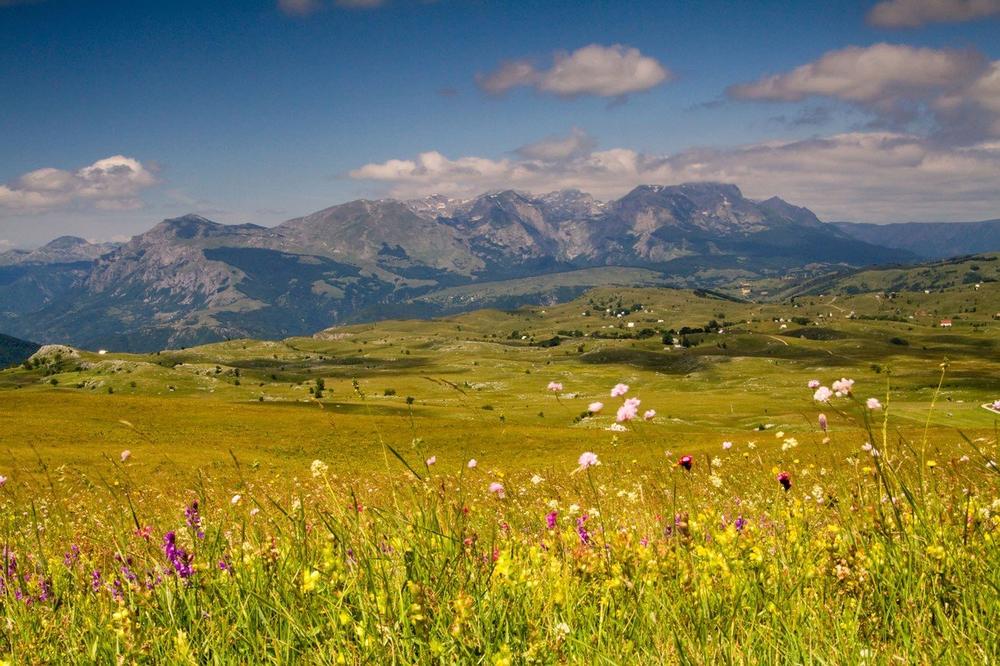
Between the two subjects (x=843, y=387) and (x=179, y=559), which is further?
(x=179, y=559)

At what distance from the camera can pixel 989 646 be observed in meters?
3.21

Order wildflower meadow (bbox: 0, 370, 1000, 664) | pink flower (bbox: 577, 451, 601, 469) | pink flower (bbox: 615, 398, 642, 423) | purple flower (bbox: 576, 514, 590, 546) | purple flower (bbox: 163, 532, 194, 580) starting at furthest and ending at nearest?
purple flower (bbox: 576, 514, 590, 546) → purple flower (bbox: 163, 532, 194, 580) → pink flower (bbox: 577, 451, 601, 469) → pink flower (bbox: 615, 398, 642, 423) → wildflower meadow (bbox: 0, 370, 1000, 664)

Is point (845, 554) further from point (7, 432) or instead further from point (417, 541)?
point (7, 432)

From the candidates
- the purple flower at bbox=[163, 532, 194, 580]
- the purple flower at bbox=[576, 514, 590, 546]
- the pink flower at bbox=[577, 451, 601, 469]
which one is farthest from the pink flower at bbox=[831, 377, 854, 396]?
the purple flower at bbox=[163, 532, 194, 580]

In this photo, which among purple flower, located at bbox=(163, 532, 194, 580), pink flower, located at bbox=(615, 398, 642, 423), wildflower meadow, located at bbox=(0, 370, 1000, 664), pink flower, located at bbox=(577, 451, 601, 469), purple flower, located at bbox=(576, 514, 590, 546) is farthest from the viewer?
purple flower, located at bbox=(576, 514, 590, 546)

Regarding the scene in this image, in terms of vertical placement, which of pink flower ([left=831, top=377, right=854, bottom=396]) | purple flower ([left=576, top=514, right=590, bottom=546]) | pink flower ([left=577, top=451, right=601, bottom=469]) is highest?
pink flower ([left=831, top=377, right=854, bottom=396])

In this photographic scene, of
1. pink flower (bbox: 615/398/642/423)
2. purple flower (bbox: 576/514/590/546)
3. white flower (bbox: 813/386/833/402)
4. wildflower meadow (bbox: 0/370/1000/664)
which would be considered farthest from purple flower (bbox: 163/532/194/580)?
white flower (bbox: 813/386/833/402)

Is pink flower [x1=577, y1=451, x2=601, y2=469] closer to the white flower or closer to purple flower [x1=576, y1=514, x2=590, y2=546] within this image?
purple flower [x1=576, y1=514, x2=590, y2=546]

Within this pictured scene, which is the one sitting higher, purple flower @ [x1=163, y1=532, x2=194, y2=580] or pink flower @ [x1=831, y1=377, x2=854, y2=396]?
pink flower @ [x1=831, y1=377, x2=854, y2=396]

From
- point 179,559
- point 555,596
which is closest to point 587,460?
point 555,596

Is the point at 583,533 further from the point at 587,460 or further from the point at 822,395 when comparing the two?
the point at 822,395

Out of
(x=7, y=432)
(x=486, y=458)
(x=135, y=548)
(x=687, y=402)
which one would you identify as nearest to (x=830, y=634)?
(x=135, y=548)

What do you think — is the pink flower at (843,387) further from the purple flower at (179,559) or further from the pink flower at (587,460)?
the purple flower at (179,559)

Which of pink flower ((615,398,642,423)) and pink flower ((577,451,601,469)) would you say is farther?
pink flower ((577,451,601,469))
